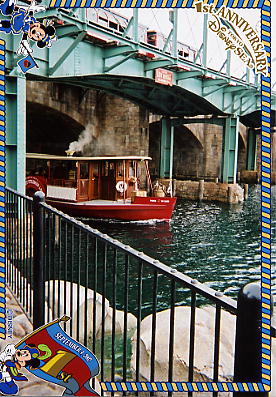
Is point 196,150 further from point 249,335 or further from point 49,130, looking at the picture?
point 249,335

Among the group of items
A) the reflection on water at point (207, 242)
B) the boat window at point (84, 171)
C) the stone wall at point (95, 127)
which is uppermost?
the stone wall at point (95, 127)

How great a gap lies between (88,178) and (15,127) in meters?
10.6

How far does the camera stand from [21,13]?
3.16 m

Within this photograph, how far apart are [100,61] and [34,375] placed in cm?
1267

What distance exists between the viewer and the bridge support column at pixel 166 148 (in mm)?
29453

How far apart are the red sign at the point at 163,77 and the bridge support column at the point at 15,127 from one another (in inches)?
338

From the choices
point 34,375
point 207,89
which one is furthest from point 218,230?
point 34,375

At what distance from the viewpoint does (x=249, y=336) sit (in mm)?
1952

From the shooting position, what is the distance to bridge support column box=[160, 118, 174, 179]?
2945 cm

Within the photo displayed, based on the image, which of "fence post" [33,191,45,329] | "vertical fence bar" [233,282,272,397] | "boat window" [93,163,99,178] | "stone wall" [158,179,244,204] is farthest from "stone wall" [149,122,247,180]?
"vertical fence bar" [233,282,272,397]

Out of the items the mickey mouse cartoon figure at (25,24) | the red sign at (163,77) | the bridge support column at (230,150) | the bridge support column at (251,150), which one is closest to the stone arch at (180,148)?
the bridge support column at (251,150)

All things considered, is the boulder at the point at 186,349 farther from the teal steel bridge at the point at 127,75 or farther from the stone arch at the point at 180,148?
the stone arch at the point at 180,148

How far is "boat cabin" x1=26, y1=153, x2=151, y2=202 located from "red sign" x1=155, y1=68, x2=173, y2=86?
4006 millimetres

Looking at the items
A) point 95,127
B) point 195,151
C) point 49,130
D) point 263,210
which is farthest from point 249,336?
point 195,151
